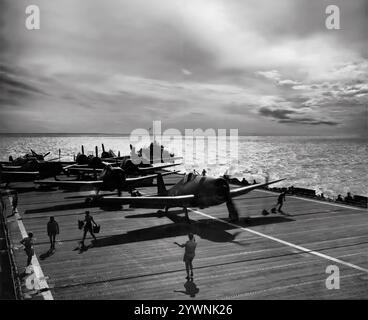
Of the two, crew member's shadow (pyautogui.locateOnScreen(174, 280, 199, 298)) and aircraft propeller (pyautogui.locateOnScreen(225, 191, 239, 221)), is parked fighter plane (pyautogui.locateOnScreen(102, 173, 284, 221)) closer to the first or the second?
aircraft propeller (pyautogui.locateOnScreen(225, 191, 239, 221))

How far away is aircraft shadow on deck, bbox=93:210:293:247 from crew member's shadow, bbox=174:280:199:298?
227 inches

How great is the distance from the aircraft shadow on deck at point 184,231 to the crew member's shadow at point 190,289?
5770 millimetres

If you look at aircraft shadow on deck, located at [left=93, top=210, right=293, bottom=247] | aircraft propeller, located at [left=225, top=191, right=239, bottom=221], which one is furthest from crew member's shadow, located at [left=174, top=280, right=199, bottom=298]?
aircraft propeller, located at [left=225, top=191, right=239, bottom=221]

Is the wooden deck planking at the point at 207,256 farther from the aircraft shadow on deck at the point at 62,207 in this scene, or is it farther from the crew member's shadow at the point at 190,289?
the aircraft shadow on deck at the point at 62,207

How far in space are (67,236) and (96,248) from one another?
132 inches

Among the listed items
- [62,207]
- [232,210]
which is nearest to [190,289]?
[232,210]

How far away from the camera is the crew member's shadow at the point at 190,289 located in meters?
12.0

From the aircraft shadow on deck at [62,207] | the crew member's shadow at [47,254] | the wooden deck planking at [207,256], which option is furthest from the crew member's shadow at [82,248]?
the aircraft shadow on deck at [62,207]

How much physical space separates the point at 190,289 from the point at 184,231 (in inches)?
314

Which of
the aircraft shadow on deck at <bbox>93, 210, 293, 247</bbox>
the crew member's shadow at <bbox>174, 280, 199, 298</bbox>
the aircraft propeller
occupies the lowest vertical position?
the crew member's shadow at <bbox>174, 280, 199, 298</bbox>

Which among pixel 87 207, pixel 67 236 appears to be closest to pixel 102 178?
pixel 87 207

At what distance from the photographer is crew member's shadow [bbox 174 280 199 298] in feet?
39.3

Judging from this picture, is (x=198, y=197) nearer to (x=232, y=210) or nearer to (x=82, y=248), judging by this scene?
(x=232, y=210)
